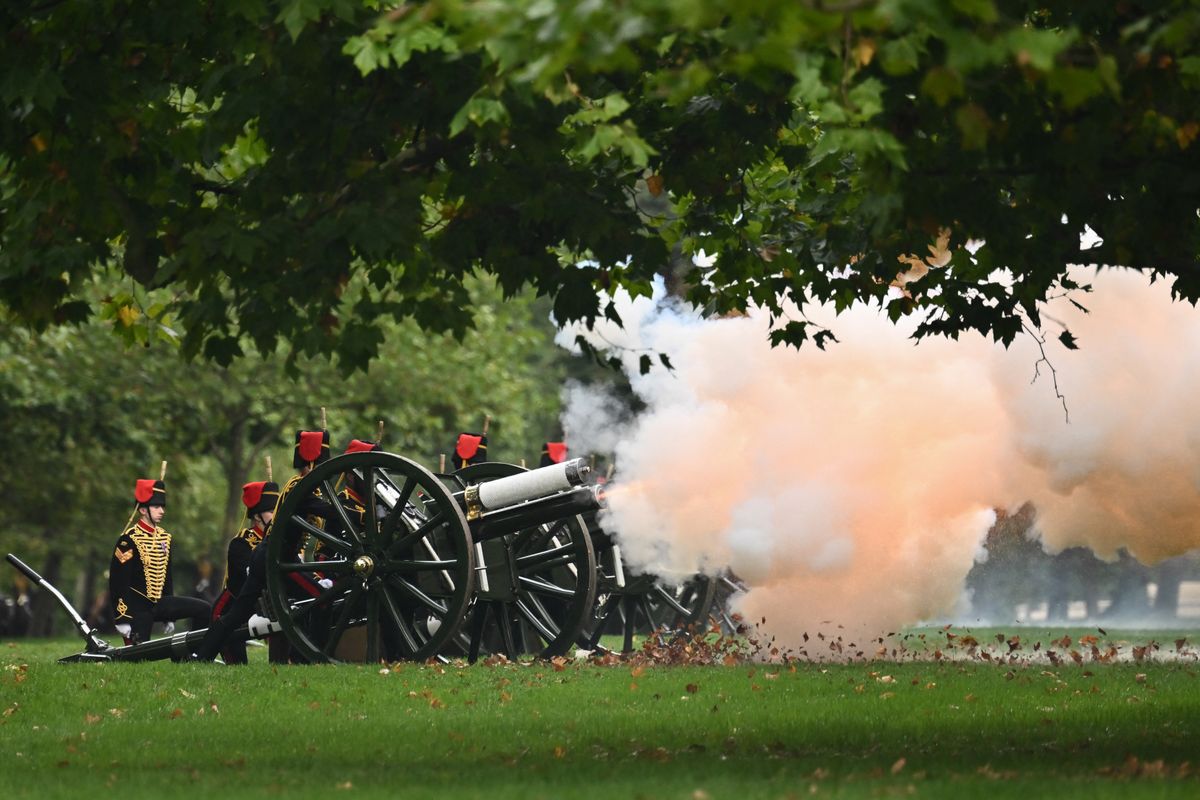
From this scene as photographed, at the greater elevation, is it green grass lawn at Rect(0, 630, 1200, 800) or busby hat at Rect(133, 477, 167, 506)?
busby hat at Rect(133, 477, 167, 506)

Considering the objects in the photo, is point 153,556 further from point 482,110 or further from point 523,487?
point 482,110

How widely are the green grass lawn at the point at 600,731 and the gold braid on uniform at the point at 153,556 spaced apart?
6.98 feet

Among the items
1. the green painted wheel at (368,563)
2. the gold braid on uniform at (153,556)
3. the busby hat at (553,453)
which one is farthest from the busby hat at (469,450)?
the gold braid on uniform at (153,556)

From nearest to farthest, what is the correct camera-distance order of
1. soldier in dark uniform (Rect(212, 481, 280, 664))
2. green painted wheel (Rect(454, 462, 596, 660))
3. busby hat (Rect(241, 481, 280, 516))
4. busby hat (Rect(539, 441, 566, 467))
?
green painted wheel (Rect(454, 462, 596, 660)), soldier in dark uniform (Rect(212, 481, 280, 664)), busby hat (Rect(241, 481, 280, 516)), busby hat (Rect(539, 441, 566, 467))

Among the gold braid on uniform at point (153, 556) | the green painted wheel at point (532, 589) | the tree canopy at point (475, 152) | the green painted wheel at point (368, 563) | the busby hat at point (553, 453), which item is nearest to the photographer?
the tree canopy at point (475, 152)

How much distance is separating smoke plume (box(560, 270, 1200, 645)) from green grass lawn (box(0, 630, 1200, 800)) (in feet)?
4.66

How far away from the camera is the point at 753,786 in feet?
26.9

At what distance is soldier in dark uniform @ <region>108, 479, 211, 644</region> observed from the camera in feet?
55.4

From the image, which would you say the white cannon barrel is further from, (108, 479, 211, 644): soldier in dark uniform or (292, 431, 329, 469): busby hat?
(108, 479, 211, 644): soldier in dark uniform

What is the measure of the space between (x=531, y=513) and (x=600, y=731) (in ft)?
12.7

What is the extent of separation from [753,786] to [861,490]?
8046mm

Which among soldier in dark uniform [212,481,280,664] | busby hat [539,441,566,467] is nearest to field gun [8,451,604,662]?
soldier in dark uniform [212,481,280,664]

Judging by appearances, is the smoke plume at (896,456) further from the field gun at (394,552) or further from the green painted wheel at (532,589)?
the field gun at (394,552)

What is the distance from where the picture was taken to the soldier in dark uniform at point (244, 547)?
15.3 meters
